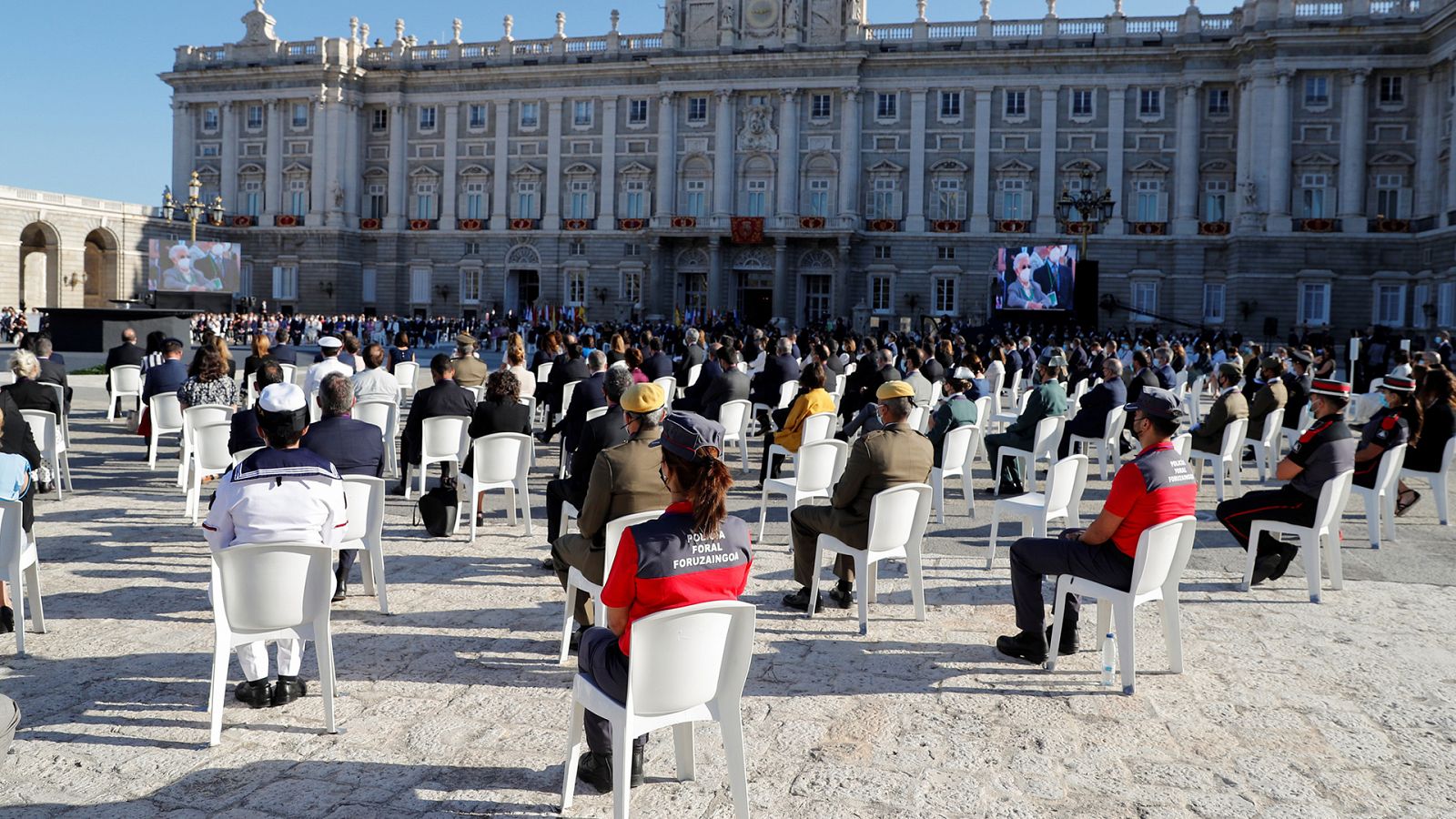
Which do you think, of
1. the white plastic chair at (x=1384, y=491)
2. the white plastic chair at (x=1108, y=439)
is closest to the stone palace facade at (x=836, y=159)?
the white plastic chair at (x=1108, y=439)

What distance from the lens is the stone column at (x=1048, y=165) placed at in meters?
48.4

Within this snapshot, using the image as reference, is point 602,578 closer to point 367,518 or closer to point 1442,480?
point 367,518

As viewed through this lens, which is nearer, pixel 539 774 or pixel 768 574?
pixel 539 774

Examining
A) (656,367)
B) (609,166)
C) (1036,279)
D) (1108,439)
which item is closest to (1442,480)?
(1108,439)

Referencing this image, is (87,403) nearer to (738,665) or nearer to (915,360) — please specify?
(915,360)

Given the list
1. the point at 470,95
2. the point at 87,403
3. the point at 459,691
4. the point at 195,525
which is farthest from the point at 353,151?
the point at 459,691

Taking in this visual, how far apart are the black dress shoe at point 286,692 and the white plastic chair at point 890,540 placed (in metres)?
2.97

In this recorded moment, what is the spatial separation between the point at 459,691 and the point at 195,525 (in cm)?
487

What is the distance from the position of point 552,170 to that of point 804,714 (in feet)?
168

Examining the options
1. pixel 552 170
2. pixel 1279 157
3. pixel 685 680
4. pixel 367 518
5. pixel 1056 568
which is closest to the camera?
pixel 685 680

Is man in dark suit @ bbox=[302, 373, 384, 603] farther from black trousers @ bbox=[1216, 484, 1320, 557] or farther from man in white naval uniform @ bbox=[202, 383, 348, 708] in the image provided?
black trousers @ bbox=[1216, 484, 1320, 557]

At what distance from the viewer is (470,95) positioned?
54.8 metres

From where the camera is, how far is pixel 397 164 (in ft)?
183

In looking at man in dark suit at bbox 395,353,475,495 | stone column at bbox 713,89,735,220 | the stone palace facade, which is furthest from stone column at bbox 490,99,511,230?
man in dark suit at bbox 395,353,475,495
